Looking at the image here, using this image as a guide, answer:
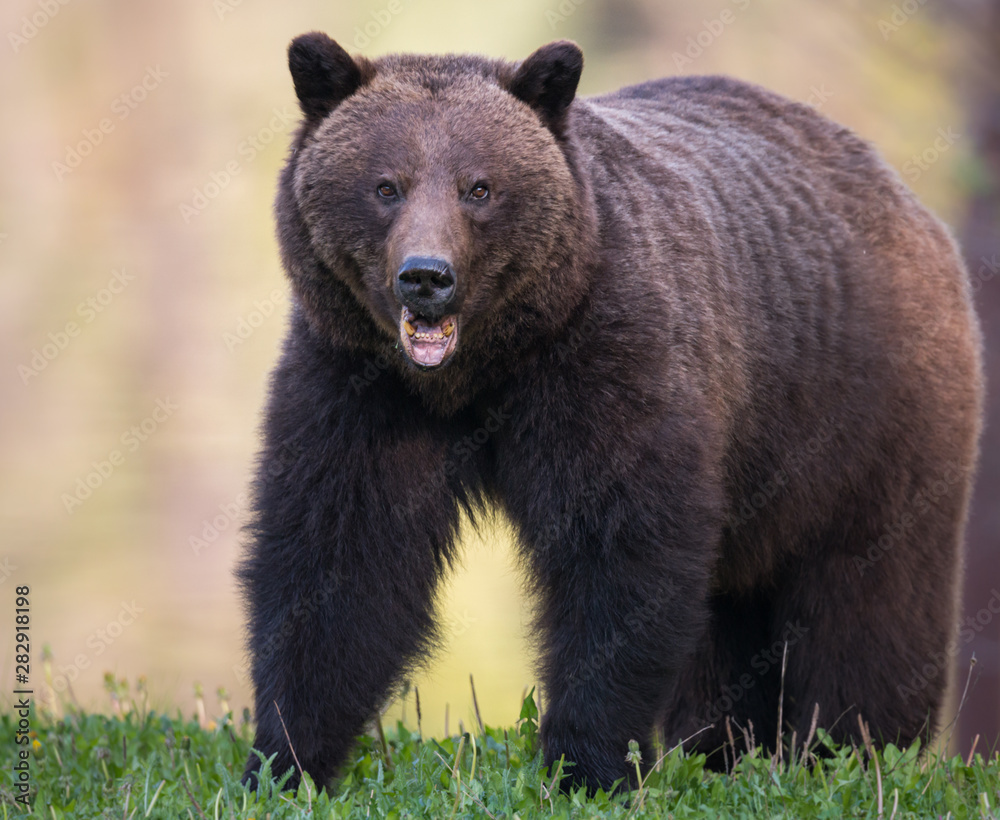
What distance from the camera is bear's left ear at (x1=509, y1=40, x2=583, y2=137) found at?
189 inches

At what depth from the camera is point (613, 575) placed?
468 cm

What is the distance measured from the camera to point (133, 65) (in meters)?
17.0

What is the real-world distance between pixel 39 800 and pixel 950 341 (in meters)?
4.79

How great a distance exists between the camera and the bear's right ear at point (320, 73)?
188 inches

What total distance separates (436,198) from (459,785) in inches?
82.6

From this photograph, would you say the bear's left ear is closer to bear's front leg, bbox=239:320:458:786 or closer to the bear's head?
the bear's head

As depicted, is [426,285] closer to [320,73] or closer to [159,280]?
[320,73]

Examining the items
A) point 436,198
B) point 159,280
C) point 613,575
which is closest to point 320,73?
point 436,198

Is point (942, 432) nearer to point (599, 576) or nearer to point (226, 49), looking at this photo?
Result: point (599, 576)

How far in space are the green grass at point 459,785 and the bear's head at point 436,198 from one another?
1555mm

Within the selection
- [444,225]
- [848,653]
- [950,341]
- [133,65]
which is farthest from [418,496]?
[133,65]

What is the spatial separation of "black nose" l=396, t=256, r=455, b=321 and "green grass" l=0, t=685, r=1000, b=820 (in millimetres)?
1614

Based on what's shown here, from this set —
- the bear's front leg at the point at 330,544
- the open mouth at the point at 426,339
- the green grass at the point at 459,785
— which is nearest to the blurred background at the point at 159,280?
the green grass at the point at 459,785

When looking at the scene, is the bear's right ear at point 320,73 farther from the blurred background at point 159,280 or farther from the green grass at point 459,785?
the blurred background at point 159,280
